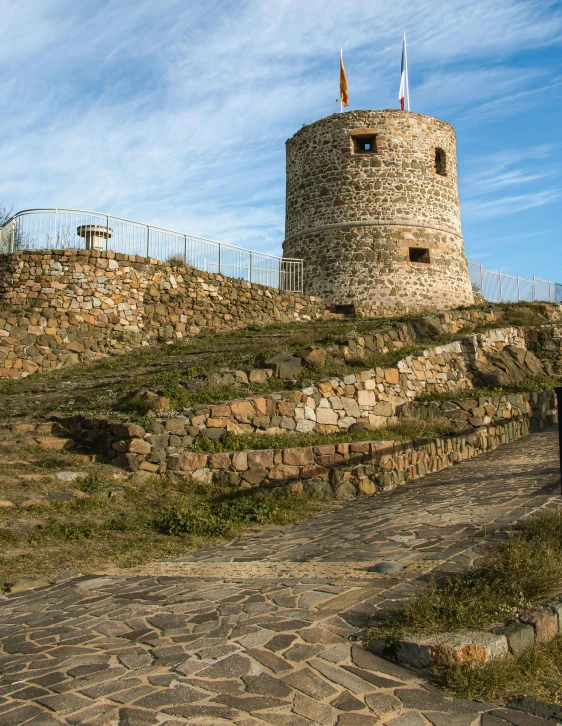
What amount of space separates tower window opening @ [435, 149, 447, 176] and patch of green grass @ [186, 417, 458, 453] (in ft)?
43.3

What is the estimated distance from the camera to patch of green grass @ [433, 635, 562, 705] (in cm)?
366

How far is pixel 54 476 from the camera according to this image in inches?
340

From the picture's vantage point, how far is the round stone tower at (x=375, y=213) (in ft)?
70.9

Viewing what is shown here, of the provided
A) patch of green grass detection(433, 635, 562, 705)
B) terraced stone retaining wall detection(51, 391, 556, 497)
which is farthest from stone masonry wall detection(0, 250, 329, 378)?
patch of green grass detection(433, 635, 562, 705)

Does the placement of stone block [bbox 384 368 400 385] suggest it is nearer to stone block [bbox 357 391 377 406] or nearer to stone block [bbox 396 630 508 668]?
stone block [bbox 357 391 377 406]

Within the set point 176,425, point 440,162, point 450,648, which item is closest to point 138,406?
point 176,425

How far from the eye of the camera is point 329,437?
35.3 ft

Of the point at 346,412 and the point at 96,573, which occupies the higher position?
the point at 346,412

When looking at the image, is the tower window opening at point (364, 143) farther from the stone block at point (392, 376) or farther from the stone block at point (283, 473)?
the stone block at point (283, 473)

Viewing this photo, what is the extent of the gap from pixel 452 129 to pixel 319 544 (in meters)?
19.8

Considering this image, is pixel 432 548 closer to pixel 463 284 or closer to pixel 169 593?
pixel 169 593

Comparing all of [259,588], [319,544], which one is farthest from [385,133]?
[259,588]

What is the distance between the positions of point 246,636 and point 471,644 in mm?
1350

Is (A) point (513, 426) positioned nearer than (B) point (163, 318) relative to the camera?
Yes
